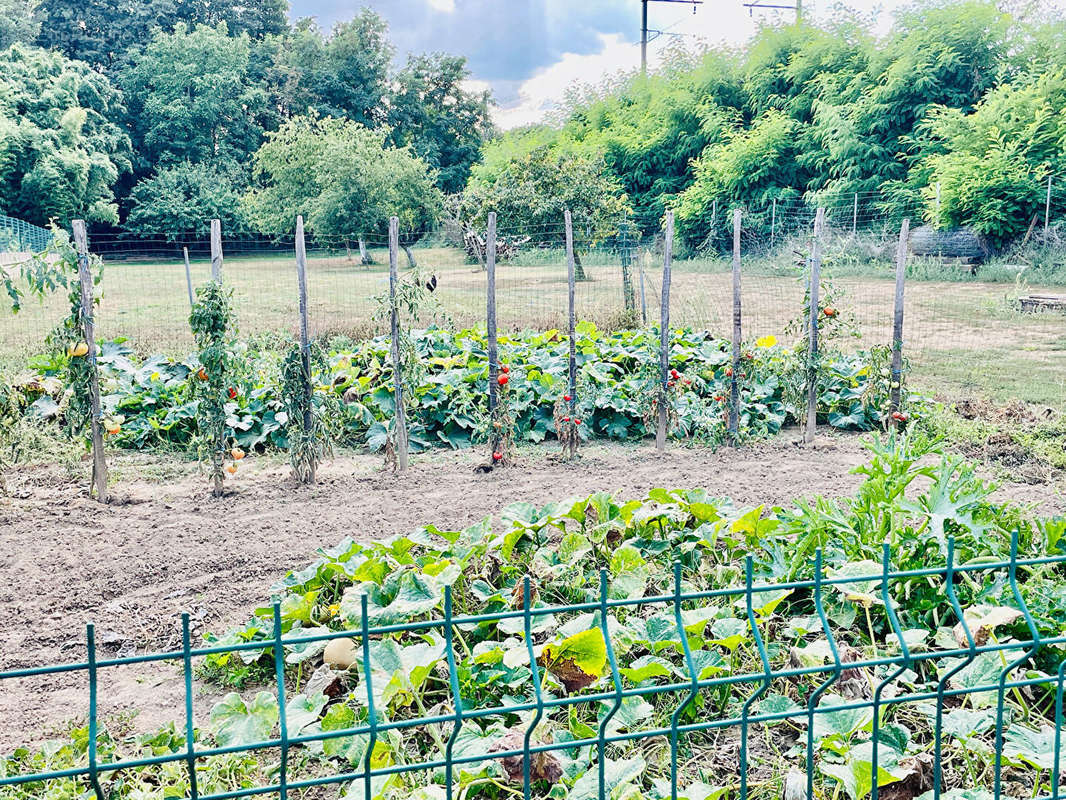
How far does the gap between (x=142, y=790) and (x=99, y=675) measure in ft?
3.80

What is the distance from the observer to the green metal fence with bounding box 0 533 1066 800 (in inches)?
64.4

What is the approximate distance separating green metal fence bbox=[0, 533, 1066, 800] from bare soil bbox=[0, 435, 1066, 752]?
455 millimetres

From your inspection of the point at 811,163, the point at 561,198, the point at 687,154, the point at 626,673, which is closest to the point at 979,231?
the point at 811,163

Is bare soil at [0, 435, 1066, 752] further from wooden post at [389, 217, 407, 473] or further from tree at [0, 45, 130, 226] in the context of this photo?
tree at [0, 45, 130, 226]

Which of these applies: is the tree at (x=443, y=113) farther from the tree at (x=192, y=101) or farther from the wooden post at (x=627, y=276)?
the wooden post at (x=627, y=276)

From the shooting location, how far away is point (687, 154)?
2645 centimetres

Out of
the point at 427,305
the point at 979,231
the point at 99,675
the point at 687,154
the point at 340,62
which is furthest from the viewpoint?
the point at 340,62

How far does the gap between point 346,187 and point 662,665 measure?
16.7m

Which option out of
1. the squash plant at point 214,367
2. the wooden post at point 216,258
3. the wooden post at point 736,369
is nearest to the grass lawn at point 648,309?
the wooden post at point 736,369

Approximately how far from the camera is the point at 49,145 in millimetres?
25406

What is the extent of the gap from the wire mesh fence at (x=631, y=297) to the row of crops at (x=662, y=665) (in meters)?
3.45

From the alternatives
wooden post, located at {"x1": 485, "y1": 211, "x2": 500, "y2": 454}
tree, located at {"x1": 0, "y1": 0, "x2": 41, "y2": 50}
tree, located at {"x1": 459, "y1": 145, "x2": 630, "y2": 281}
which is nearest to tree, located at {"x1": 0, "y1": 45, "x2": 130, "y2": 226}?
tree, located at {"x1": 0, "y1": 0, "x2": 41, "y2": 50}

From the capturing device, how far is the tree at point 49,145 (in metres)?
25.2

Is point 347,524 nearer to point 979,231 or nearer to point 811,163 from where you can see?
point 979,231
